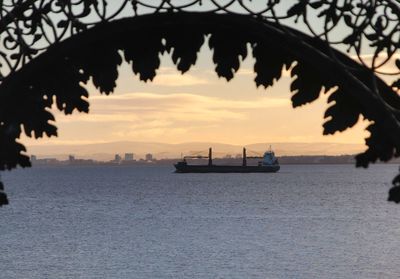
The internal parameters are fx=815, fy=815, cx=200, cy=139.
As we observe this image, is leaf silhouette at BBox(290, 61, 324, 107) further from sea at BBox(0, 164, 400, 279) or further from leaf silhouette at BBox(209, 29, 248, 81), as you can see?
sea at BBox(0, 164, 400, 279)

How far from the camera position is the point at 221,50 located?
5.20 metres

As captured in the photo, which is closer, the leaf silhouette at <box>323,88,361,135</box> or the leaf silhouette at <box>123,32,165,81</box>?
the leaf silhouette at <box>323,88,361,135</box>

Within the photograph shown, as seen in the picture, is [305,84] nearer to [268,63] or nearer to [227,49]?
[268,63]

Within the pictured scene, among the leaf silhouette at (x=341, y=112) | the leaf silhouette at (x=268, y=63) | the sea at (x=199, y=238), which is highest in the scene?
the leaf silhouette at (x=268, y=63)

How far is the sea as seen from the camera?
67.4 meters

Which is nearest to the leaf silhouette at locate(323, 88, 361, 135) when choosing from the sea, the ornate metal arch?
the ornate metal arch

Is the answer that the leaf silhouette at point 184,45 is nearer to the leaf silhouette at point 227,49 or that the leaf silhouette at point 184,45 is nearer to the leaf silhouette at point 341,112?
the leaf silhouette at point 227,49

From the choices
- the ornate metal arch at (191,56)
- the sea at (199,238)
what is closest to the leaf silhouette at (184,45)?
the ornate metal arch at (191,56)

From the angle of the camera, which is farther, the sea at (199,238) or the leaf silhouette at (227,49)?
the sea at (199,238)

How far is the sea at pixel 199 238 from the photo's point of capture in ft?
221

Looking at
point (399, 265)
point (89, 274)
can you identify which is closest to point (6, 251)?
point (89, 274)

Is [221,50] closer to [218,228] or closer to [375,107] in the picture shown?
[375,107]

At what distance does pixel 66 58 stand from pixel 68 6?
1.09 feet

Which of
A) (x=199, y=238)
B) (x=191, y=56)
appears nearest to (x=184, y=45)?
(x=191, y=56)
